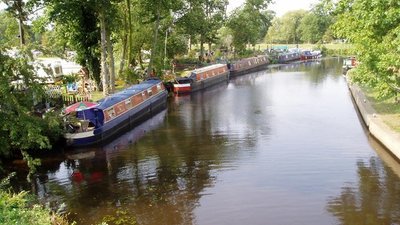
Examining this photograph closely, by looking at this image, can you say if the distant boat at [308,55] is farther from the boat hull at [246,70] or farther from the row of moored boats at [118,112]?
the row of moored boats at [118,112]

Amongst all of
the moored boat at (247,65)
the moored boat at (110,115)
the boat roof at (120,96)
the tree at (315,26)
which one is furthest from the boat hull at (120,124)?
the tree at (315,26)

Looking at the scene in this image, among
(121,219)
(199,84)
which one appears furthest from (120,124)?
(199,84)

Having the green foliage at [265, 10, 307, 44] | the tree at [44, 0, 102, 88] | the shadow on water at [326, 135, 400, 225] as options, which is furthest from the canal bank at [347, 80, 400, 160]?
the green foliage at [265, 10, 307, 44]

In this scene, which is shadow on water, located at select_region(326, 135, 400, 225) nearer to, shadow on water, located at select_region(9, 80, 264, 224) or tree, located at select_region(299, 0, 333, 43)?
shadow on water, located at select_region(9, 80, 264, 224)

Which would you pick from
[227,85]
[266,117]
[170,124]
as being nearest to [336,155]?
[266,117]

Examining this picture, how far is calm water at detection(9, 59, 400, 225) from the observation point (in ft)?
41.1

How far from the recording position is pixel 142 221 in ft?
39.6

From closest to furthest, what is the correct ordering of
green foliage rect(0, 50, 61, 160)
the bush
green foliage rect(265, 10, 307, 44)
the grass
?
the bush → green foliage rect(0, 50, 61, 160) → the grass → green foliage rect(265, 10, 307, 44)

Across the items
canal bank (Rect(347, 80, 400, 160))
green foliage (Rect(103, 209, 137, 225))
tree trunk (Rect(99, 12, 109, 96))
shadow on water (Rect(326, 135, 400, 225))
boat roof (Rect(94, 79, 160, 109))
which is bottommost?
shadow on water (Rect(326, 135, 400, 225))

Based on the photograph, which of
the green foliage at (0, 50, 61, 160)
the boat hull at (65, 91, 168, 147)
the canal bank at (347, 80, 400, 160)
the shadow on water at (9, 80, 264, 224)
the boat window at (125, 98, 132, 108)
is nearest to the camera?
the shadow on water at (9, 80, 264, 224)

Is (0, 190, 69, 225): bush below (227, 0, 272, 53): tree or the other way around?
below

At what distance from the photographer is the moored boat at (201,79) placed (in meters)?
35.8

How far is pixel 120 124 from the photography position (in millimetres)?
22500

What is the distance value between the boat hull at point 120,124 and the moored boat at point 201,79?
527cm
